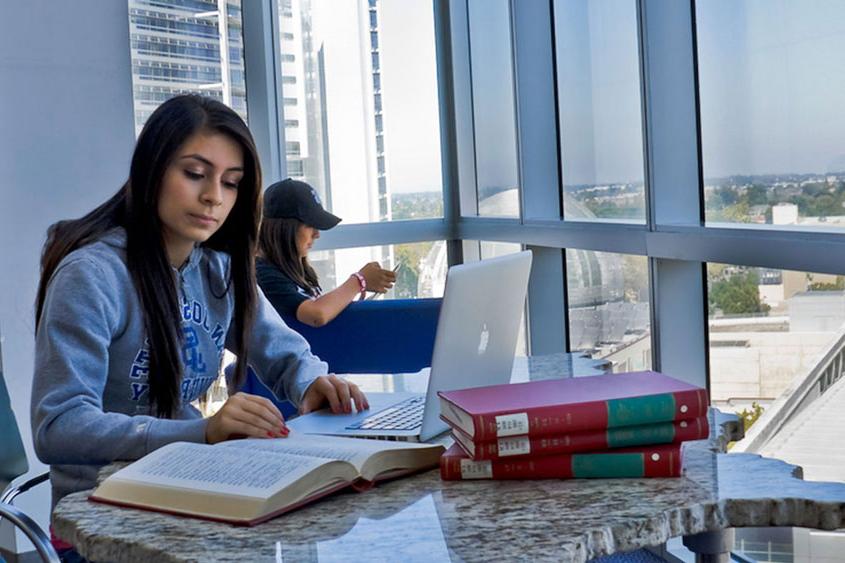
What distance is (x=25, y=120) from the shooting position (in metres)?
3.71

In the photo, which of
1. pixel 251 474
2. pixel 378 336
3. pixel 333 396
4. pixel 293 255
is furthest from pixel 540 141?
pixel 251 474

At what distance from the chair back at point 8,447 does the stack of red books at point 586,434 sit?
1253 mm

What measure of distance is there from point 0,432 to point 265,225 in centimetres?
134

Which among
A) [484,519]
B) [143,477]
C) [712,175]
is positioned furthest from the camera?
[712,175]

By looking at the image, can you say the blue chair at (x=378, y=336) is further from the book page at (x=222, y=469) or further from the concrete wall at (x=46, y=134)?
the book page at (x=222, y=469)

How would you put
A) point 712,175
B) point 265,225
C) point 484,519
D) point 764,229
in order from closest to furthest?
point 484,519 < point 764,229 < point 712,175 < point 265,225

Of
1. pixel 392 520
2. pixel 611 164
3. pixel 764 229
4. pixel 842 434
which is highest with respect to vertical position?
pixel 611 164

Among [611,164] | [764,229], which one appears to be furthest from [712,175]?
[611,164]

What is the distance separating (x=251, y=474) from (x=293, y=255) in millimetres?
2110

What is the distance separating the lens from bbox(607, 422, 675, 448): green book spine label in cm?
129

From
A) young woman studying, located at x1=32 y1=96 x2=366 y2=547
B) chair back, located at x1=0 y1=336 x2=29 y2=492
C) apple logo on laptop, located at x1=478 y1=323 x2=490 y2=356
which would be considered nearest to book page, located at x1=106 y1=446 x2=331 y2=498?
young woman studying, located at x1=32 y1=96 x2=366 y2=547

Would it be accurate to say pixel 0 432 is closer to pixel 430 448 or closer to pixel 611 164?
pixel 430 448

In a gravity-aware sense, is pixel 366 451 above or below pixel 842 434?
above

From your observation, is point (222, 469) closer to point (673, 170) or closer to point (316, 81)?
point (673, 170)
